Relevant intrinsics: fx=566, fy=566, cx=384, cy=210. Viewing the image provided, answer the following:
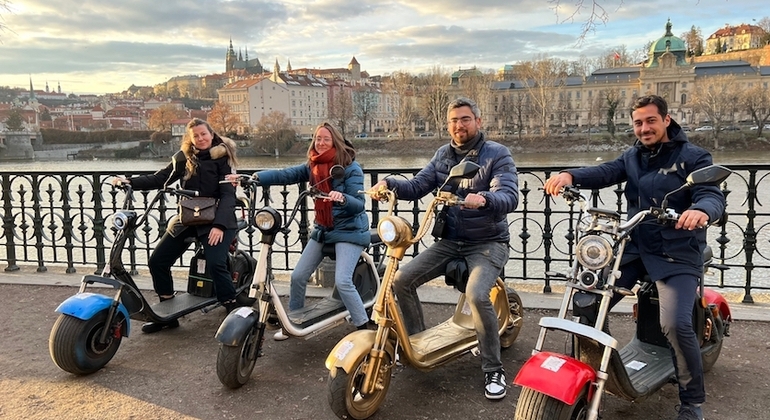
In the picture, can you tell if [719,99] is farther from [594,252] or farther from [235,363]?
[235,363]

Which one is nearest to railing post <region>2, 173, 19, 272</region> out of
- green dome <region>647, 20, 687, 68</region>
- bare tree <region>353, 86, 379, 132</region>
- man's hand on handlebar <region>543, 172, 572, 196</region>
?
man's hand on handlebar <region>543, 172, 572, 196</region>

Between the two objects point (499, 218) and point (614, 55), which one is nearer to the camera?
point (499, 218)

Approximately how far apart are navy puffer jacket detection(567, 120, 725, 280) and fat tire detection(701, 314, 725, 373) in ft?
1.92

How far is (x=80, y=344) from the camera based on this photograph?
10.4 feet

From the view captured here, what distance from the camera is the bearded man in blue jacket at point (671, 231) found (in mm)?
2471

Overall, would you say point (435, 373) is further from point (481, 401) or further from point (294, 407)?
point (294, 407)

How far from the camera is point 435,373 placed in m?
3.29

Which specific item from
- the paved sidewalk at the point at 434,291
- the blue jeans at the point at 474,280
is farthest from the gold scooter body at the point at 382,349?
the paved sidewalk at the point at 434,291

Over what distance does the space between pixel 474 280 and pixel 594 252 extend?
789 millimetres

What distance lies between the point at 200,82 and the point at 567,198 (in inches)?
7066

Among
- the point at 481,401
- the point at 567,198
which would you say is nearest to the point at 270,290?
the point at 481,401

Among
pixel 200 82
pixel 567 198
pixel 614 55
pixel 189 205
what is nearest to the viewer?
pixel 567 198

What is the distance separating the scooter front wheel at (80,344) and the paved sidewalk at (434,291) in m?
1.73

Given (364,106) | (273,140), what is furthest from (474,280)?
(364,106)
